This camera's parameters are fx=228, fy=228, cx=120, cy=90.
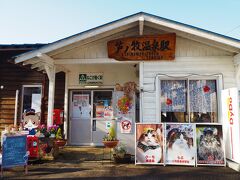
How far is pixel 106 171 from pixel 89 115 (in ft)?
13.1

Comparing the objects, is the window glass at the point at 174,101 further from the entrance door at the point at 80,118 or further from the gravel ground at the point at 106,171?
the entrance door at the point at 80,118

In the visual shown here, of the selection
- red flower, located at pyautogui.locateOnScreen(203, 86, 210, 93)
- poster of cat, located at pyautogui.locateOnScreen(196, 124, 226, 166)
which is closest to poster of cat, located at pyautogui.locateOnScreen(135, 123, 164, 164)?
poster of cat, located at pyautogui.locateOnScreen(196, 124, 226, 166)

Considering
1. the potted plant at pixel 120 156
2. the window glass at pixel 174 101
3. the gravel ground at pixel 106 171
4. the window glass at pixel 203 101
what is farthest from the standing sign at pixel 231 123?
the potted plant at pixel 120 156

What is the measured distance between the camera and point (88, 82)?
30.2 ft

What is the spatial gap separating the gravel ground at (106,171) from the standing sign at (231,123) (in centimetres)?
51

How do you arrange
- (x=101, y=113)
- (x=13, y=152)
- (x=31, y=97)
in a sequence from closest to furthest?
(x=13, y=152)
(x=101, y=113)
(x=31, y=97)

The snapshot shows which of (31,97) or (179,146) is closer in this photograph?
(179,146)

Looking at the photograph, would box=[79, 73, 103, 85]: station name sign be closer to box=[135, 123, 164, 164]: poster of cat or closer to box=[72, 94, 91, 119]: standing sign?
box=[72, 94, 91, 119]: standing sign

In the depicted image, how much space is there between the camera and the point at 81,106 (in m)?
9.42

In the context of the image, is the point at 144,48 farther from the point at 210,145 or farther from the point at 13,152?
the point at 13,152

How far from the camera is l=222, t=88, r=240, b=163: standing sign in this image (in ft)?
18.6

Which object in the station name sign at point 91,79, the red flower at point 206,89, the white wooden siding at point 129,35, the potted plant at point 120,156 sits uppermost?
the white wooden siding at point 129,35

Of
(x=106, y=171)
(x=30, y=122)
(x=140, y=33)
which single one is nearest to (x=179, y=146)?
(x=106, y=171)

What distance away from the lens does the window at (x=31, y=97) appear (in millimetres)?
9695
